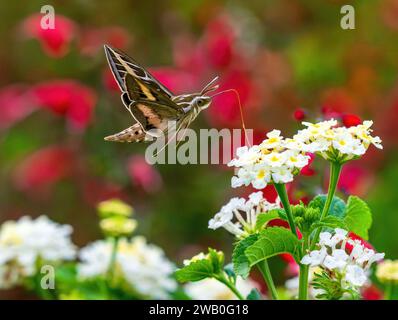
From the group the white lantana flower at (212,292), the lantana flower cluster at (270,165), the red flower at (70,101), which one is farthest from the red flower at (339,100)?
the lantana flower cluster at (270,165)

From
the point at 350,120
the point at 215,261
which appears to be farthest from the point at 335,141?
the point at 350,120

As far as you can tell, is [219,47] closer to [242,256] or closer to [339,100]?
[339,100]

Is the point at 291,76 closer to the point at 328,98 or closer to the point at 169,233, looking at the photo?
the point at 328,98

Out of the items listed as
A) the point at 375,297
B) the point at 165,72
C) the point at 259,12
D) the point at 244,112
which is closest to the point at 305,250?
the point at 375,297

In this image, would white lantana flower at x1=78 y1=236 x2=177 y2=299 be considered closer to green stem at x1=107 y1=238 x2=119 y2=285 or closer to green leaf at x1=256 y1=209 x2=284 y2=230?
green stem at x1=107 y1=238 x2=119 y2=285

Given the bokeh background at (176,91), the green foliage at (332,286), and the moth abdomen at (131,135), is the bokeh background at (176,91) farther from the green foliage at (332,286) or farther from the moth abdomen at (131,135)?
the green foliage at (332,286)

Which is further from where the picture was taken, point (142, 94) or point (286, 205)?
point (142, 94)
